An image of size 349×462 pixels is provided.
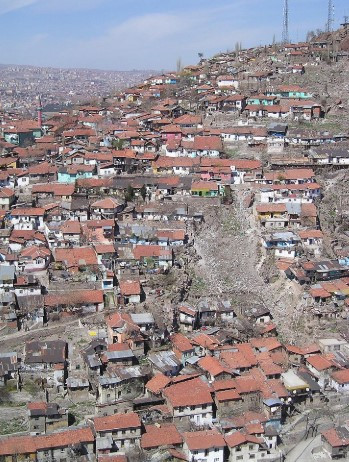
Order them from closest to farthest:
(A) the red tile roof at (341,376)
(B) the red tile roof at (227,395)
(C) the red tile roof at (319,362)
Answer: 1. (B) the red tile roof at (227,395)
2. (A) the red tile roof at (341,376)
3. (C) the red tile roof at (319,362)

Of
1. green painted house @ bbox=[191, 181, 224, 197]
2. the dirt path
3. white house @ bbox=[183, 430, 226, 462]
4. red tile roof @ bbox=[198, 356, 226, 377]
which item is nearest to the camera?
white house @ bbox=[183, 430, 226, 462]

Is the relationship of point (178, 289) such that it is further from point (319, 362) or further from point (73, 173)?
point (73, 173)

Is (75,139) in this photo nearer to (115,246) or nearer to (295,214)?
(115,246)

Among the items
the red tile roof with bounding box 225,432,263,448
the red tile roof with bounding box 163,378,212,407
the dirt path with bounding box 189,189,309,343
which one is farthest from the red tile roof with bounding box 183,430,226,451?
the dirt path with bounding box 189,189,309,343

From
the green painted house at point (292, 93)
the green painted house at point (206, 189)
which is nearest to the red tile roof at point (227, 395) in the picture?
the green painted house at point (206, 189)

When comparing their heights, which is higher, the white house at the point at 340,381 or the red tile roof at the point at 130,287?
the red tile roof at the point at 130,287

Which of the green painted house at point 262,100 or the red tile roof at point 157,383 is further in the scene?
the green painted house at point 262,100

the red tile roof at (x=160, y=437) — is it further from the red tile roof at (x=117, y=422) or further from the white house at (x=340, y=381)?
the white house at (x=340, y=381)

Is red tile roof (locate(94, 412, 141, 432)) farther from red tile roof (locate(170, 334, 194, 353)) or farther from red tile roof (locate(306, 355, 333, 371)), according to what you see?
red tile roof (locate(306, 355, 333, 371))

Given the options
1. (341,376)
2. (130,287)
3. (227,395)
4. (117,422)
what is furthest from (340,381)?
(130,287)
